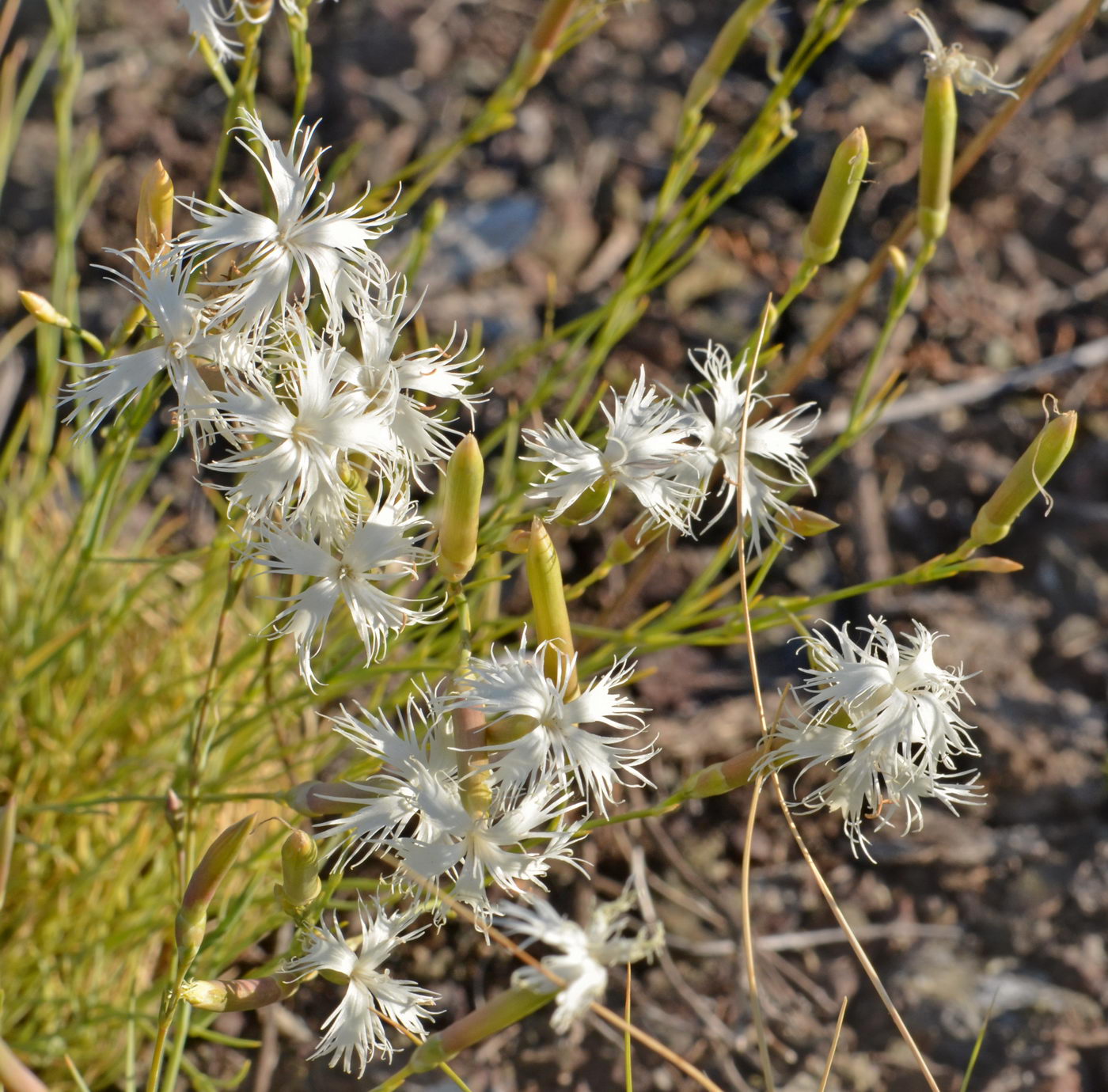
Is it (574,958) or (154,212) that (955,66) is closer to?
(154,212)

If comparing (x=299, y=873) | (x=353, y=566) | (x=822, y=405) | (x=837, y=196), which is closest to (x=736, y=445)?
(x=837, y=196)

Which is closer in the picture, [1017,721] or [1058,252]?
[1017,721]

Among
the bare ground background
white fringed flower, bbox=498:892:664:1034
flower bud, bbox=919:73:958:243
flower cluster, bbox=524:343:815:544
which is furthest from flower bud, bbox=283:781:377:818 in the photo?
flower bud, bbox=919:73:958:243

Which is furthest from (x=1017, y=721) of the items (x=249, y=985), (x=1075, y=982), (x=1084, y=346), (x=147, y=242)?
(x=147, y=242)

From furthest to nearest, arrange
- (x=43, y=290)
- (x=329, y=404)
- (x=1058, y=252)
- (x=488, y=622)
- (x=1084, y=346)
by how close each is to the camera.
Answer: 1. (x=1058, y=252)
2. (x=1084, y=346)
3. (x=43, y=290)
4. (x=488, y=622)
5. (x=329, y=404)

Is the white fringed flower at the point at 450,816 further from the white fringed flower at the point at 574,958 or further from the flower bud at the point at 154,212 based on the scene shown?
the flower bud at the point at 154,212

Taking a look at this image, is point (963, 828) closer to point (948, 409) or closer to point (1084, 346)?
point (948, 409)

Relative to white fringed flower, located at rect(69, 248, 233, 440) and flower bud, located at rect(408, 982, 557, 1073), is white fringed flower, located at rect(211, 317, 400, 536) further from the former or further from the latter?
flower bud, located at rect(408, 982, 557, 1073)
